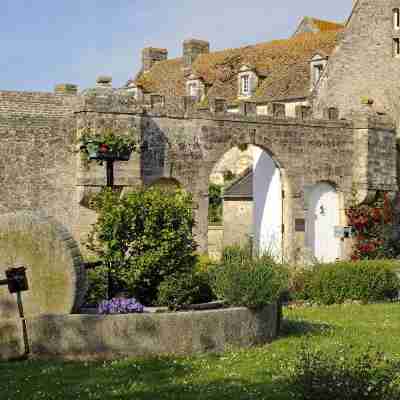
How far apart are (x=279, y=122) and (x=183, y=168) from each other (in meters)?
3.24

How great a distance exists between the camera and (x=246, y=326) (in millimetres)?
10219

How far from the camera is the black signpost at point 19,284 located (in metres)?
9.61

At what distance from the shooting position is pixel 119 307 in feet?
32.9

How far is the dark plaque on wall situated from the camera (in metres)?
23.2

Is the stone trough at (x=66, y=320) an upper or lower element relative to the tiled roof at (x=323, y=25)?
lower

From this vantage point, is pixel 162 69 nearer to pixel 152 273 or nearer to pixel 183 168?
pixel 183 168

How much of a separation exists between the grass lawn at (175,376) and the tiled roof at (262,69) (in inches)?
1037

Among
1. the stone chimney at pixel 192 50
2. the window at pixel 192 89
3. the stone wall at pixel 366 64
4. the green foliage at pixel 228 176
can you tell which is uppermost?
the stone chimney at pixel 192 50

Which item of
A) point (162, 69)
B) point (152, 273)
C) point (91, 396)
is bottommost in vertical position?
point (91, 396)

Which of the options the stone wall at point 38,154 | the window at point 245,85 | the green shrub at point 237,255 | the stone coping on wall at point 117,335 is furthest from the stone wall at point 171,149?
the window at point 245,85

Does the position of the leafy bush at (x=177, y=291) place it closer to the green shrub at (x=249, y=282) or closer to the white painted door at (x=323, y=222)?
the green shrub at (x=249, y=282)

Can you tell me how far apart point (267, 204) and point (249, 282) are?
45.7 feet

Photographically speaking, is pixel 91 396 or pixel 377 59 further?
pixel 377 59

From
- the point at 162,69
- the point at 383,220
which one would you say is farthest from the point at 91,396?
the point at 162,69
